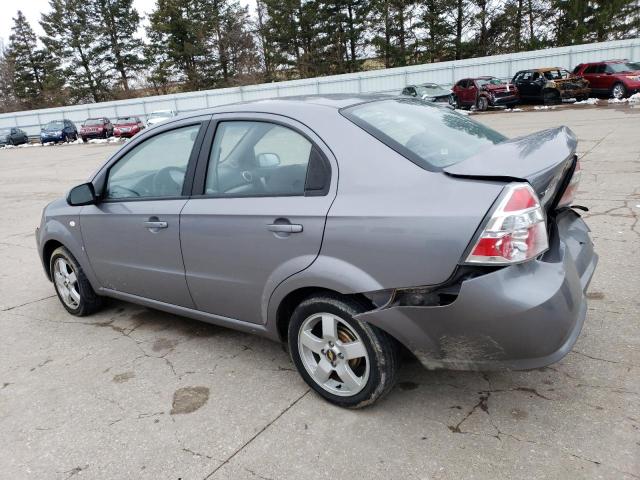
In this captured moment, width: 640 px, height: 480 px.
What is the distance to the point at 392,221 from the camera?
8.04 feet

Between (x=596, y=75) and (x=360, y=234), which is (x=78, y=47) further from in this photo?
(x=360, y=234)

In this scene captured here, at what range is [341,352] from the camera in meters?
2.79

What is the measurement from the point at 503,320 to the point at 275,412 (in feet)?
4.48

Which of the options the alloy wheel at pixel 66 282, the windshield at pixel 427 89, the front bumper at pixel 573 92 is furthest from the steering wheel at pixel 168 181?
the windshield at pixel 427 89

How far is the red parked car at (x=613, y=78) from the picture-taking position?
68.3 feet

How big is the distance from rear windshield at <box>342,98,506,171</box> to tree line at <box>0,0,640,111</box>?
37.2 m

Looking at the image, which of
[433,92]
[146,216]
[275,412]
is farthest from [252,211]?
[433,92]

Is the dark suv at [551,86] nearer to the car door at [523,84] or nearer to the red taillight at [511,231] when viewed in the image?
the car door at [523,84]

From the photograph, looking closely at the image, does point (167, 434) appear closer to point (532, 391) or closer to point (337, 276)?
point (337, 276)

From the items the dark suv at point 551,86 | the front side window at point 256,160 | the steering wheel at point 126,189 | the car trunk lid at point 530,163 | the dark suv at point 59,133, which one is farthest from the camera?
the dark suv at point 59,133

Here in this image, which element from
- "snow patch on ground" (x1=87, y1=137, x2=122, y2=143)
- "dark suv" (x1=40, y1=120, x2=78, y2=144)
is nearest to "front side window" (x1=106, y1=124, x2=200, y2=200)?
"snow patch on ground" (x1=87, y1=137, x2=122, y2=143)

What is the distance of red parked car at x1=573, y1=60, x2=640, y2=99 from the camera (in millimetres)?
20828

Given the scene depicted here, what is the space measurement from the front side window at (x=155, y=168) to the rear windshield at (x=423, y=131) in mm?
1189

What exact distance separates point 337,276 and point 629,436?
1.55 metres
